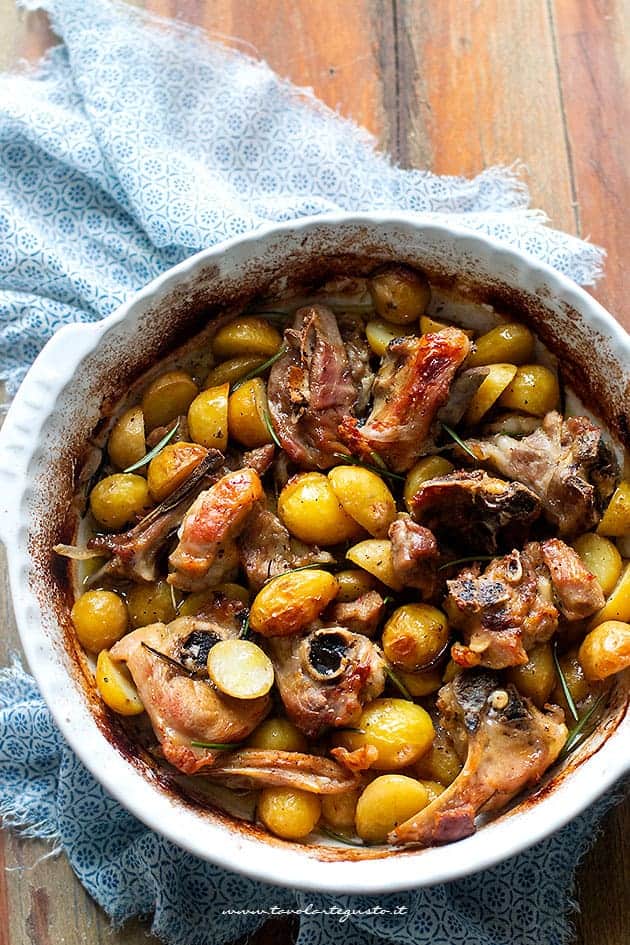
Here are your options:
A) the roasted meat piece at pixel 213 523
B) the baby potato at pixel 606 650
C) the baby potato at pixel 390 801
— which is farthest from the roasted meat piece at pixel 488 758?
the roasted meat piece at pixel 213 523

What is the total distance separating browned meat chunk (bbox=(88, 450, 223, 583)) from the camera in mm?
2172

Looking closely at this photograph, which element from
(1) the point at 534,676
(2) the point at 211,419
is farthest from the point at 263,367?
(1) the point at 534,676

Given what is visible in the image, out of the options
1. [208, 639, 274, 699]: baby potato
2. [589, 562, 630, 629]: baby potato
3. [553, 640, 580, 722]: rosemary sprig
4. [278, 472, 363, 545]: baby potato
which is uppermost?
[278, 472, 363, 545]: baby potato

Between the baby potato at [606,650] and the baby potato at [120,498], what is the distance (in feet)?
3.30

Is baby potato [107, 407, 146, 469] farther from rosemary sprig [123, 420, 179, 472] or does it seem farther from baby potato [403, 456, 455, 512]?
baby potato [403, 456, 455, 512]

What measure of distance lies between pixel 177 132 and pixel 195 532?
4.12ft

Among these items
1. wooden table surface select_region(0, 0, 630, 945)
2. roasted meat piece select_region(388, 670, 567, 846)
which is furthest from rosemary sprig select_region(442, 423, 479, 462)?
wooden table surface select_region(0, 0, 630, 945)

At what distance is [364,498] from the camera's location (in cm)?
210

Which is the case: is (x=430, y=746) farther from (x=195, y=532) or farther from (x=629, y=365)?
(x=629, y=365)

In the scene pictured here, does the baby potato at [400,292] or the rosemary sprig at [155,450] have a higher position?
the baby potato at [400,292]

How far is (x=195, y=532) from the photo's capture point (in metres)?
2.06

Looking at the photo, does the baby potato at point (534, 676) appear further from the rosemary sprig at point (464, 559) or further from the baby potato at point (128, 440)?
the baby potato at point (128, 440)

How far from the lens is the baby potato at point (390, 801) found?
2004 millimetres

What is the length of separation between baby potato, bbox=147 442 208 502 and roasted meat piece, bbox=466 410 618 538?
0.60 meters
